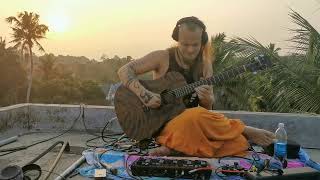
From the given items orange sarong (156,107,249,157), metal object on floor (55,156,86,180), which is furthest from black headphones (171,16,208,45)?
metal object on floor (55,156,86,180)

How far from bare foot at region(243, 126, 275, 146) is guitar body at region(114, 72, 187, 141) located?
75cm

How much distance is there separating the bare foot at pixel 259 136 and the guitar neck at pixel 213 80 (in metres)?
0.64

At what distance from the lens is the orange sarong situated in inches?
168

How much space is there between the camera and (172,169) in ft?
12.1

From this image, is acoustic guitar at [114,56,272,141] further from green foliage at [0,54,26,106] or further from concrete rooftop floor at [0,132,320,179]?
green foliage at [0,54,26,106]

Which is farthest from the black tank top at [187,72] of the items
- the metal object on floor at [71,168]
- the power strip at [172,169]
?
the metal object on floor at [71,168]

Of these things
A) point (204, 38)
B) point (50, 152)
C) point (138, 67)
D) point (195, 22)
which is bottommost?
point (50, 152)

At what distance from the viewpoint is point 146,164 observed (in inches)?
148

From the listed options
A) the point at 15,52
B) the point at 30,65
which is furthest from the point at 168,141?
the point at 30,65

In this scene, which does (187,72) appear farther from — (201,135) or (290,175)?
(290,175)

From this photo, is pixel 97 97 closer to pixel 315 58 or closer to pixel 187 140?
pixel 315 58

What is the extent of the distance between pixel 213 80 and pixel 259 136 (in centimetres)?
78

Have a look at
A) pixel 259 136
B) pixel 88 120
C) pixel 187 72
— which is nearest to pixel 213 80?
pixel 187 72

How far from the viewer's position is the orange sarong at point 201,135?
14.0ft
